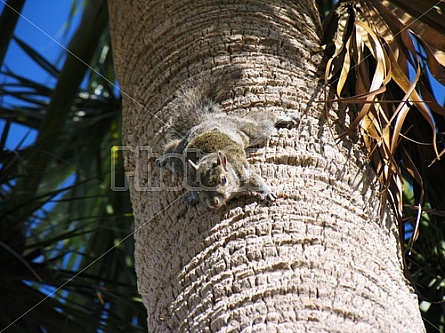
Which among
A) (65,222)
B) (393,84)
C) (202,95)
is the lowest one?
(65,222)

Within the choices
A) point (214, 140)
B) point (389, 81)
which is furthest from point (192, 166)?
point (389, 81)

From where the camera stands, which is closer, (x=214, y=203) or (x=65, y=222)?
(x=214, y=203)

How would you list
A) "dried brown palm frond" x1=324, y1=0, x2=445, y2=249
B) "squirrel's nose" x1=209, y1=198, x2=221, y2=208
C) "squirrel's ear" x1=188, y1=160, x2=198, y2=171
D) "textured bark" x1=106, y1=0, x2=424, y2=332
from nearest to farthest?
"textured bark" x1=106, y1=0, x2=424, y2=332 < "squirrel's nose" x1=209, y1=198, x2=221, y2=208 < "dried brown palm frond" x1=324, y1=0, x2=445, y2=249 < "squirrel's ear" x1=188, y1=160, x2=198, y2=171

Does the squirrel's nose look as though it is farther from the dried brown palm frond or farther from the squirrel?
the dried brown palm frond

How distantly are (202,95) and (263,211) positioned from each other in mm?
573

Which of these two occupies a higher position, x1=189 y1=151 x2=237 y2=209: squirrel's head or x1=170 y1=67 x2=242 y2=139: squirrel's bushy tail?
x1=170 y1=67 x2=242 y2=139: squirrel's bushy tail

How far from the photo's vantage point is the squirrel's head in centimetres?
203

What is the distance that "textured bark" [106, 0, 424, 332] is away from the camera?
1757 millimetres

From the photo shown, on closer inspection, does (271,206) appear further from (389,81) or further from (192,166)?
(389,81)

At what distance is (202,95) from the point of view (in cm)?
236

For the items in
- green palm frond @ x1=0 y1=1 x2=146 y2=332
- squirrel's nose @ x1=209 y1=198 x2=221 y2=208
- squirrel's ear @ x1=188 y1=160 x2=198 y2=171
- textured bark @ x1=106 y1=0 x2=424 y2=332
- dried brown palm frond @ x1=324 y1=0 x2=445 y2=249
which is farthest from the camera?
green palm frond @ x1=0 y1=1 x2=146 y2=332

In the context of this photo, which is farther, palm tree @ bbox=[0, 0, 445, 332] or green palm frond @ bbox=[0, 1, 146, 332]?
green palm frond @ bbox=[0, 1, 146, 332]

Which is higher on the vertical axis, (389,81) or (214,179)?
(389,81)

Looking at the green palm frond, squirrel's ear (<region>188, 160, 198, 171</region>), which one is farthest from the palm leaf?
the green palm frond
